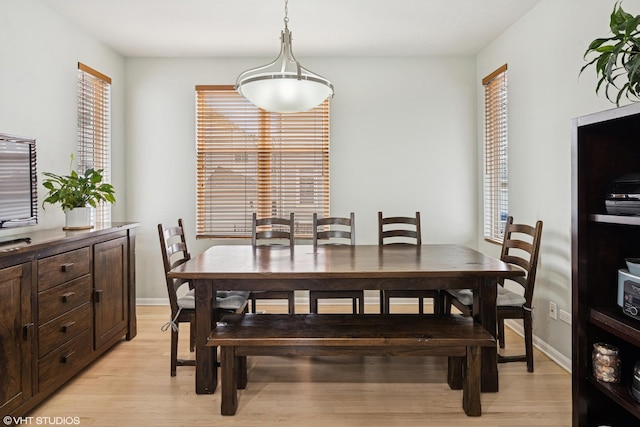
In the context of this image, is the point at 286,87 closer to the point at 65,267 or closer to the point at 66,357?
the point at 65,267

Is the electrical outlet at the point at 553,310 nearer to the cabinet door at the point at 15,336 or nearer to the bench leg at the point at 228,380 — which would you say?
the bench leg at the point at 228,380

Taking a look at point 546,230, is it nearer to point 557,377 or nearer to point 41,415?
point 557,377

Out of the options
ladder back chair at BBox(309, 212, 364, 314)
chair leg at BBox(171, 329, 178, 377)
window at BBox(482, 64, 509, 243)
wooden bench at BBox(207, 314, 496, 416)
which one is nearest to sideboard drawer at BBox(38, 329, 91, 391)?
chair leg at BBox(171, 329, 178, 377)

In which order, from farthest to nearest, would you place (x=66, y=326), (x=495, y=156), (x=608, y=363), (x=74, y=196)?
(x=495, y=156), (x=74, y=196), (x=66, y=326), (x=608, y=363)

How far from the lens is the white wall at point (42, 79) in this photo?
273cm

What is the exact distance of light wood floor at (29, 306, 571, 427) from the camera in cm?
221

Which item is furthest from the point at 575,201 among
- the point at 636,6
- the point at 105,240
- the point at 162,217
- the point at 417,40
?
the point at 162,217

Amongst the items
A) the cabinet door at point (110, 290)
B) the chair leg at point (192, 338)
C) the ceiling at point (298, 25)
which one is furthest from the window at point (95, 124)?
the chair leg at point (192, 338)

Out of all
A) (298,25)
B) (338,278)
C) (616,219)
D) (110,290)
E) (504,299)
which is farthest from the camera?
(298,25)

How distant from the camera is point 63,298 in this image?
251cm

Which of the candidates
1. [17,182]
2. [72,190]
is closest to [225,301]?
[72,190]

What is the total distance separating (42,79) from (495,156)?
403 cm

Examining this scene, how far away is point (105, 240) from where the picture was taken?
Answer: 119 inches

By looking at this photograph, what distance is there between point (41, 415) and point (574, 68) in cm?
395
